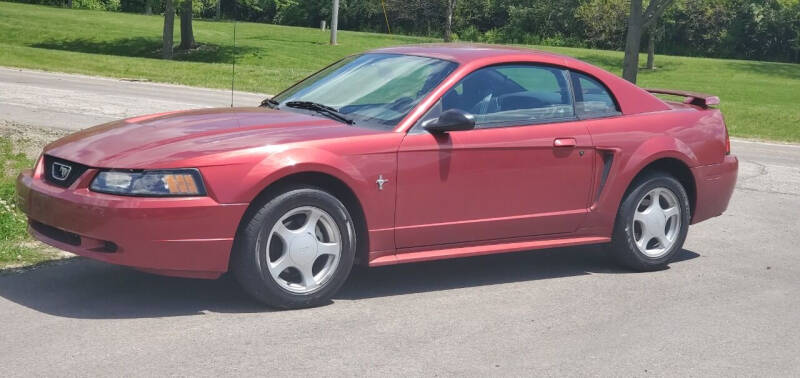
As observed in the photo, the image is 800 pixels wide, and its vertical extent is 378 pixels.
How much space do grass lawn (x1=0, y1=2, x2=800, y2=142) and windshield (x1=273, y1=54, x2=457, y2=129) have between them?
52.5 feet

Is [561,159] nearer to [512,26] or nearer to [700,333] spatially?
[700,333]

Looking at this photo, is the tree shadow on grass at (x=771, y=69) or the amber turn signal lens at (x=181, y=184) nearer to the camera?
the amber turn signal lens at (x=181, y=184)

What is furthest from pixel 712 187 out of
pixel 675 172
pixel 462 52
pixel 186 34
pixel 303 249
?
pixel 186 34

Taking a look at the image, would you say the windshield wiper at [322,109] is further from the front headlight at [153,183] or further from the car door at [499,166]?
the front headlight at [153,183]

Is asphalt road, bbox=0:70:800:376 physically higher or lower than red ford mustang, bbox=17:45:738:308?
lower

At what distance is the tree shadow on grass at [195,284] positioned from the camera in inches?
232

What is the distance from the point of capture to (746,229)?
936 cm

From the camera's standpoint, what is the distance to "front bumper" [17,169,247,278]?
5477 millimetres

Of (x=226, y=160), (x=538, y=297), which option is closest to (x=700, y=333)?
(x=538, y=297)

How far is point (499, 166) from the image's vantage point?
6594mm

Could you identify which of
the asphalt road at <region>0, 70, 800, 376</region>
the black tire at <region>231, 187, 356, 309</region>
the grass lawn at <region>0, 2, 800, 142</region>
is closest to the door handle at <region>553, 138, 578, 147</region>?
the asphalt road at <region>0, 70, 800, 376</region>

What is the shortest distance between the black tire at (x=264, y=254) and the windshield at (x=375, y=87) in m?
0.67

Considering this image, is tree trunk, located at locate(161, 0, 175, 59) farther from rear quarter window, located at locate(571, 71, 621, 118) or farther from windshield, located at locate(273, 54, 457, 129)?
rear quarter window, located at locate(571, 71, 621, 118)

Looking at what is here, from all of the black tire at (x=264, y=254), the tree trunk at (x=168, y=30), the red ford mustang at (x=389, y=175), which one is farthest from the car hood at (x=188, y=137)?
the tree trunk at (x=168, y=30)
